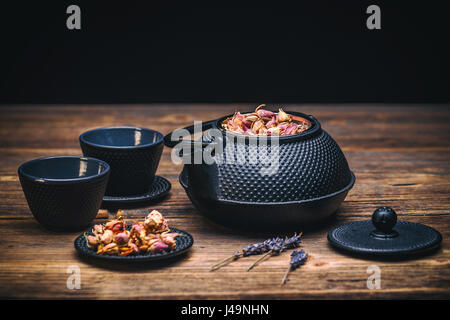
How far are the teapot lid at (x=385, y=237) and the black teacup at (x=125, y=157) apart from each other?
46 cm

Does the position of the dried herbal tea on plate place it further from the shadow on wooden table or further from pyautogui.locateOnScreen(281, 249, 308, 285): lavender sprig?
pyautogui.locateOnScreen(281, 249, 308, 285): lavender sprig

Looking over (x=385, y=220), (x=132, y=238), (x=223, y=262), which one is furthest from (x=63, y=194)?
(x=385, y=220)

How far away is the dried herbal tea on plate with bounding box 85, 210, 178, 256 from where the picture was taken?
1.27 m

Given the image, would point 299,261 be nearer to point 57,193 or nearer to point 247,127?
point 247,127

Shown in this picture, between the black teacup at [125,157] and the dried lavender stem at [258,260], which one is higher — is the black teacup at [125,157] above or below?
above

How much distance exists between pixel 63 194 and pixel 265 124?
0.46 meters

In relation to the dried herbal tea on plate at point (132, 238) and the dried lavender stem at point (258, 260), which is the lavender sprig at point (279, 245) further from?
the dried herbal tea on plate at point (132, 238)

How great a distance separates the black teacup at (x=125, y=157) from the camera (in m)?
1.53
